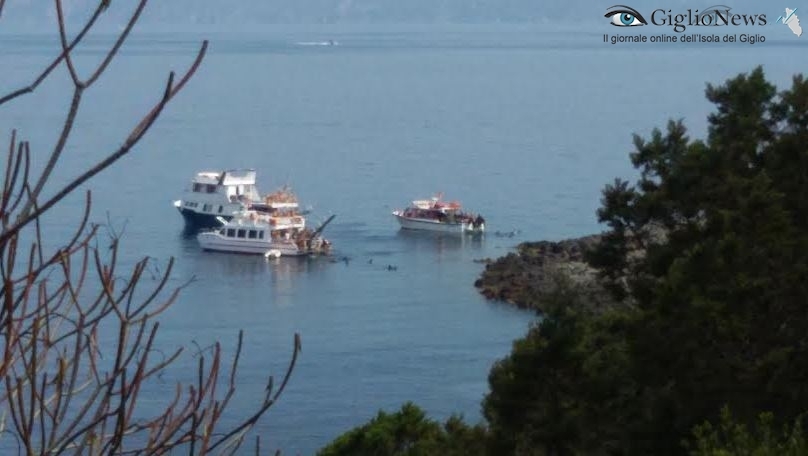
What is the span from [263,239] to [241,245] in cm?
43

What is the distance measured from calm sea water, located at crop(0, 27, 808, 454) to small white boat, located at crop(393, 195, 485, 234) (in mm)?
293

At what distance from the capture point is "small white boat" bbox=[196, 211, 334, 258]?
26578mm

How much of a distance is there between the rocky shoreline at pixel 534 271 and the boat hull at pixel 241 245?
394cm

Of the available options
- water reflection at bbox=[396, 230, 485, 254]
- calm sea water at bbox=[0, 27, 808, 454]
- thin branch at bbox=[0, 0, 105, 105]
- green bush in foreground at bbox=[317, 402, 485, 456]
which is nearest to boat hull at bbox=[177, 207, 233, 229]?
calm sea water at bbox=[0, 27, 808, 454]

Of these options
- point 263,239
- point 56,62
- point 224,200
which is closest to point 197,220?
point 224,200

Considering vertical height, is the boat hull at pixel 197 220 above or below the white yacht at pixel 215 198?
below

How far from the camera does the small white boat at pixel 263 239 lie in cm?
2658

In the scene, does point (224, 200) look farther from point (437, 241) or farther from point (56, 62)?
point (56, 62)

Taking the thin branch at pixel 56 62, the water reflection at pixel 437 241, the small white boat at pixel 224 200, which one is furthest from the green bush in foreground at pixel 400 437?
the small white boat at pixel 224 200

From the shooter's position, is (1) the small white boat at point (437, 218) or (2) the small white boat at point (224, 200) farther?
(2) the small white boat at point (224, 200)

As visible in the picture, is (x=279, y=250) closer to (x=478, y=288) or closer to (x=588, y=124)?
(x=478, y=288)

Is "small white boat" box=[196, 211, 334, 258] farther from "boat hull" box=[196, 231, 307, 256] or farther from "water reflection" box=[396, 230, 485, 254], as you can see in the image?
"water reflection" box=[396, 230, 485, 254]

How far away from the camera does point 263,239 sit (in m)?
26.9

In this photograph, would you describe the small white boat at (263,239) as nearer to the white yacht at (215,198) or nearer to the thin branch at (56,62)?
the white yacht at (215,198)
